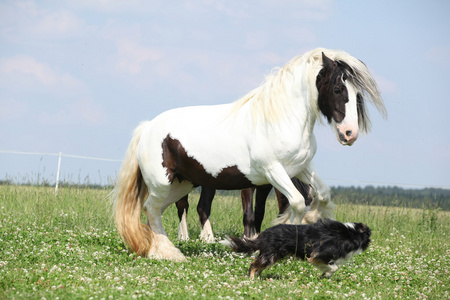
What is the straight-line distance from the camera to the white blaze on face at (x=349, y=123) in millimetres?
6867

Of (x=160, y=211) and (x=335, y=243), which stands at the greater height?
(x=335, y=243)

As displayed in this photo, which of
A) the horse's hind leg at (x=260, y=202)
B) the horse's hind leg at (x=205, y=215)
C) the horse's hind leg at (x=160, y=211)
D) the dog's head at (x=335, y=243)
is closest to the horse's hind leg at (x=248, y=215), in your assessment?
the horse's hind leg at (x=260, y=202)

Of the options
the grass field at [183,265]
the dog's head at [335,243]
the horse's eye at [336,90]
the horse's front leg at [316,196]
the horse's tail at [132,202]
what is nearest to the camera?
the grass field at [183,265]

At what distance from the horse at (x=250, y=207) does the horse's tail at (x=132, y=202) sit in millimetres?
1685

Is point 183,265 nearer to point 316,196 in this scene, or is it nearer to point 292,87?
point 316,196

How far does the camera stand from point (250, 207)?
9609 mm

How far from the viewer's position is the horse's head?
690cm

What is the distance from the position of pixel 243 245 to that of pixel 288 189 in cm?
97

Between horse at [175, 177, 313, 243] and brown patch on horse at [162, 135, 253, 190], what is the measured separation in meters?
0.81

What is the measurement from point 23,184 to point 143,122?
275 inches

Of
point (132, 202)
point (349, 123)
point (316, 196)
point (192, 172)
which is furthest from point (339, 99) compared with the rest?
point (132, 202)

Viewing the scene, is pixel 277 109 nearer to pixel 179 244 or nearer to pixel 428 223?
pixel 179 244

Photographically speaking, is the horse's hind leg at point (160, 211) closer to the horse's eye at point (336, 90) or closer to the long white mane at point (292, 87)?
the long white mane at point (292, 87)

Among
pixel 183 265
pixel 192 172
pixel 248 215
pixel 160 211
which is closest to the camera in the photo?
pixel 183 265
